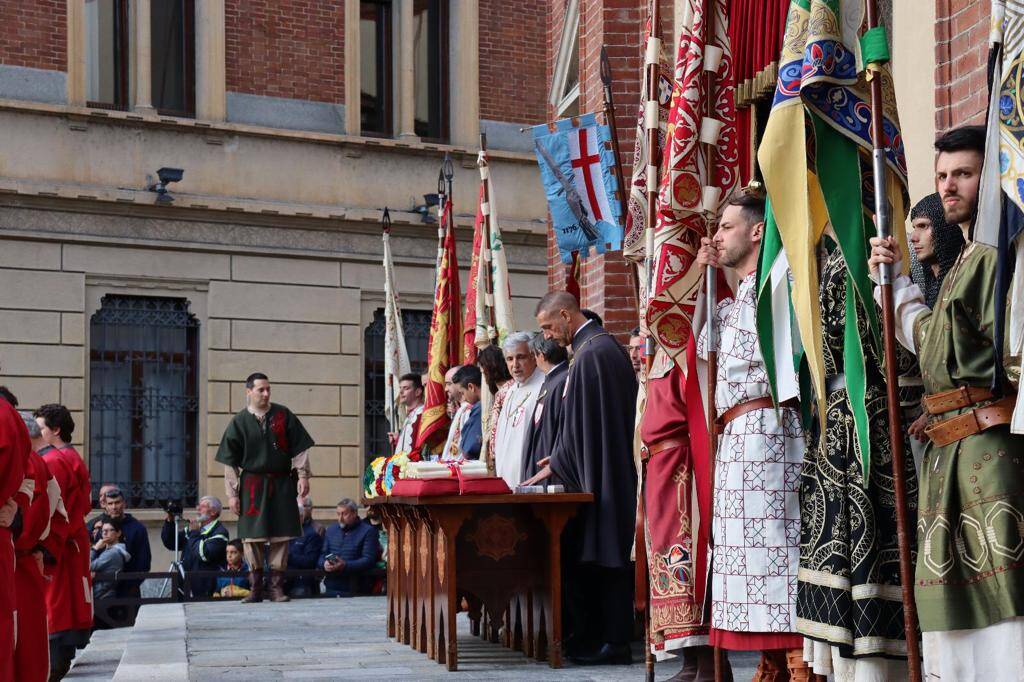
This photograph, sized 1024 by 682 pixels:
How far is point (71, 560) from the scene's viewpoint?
32.2 ft

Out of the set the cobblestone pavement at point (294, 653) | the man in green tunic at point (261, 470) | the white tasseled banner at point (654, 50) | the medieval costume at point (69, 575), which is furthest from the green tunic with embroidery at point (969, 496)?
the man in green tunic at point (261, 470)

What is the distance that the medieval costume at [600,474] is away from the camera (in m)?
8.43

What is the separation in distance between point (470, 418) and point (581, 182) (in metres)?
2.07

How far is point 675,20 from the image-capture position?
39.1 feet

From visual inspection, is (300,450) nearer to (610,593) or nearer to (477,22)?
(610,593)

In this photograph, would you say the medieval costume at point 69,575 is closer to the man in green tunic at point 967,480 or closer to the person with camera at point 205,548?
the person with camera at point 205,548

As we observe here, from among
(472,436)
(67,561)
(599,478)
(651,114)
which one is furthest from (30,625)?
(651,114)

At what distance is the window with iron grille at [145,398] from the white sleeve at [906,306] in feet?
50.5

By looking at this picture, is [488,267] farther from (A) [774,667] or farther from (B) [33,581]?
(A) [774,667]

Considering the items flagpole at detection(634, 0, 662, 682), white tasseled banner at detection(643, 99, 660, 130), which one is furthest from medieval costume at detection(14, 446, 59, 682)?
white tasseled banner at detection(643, 99, 660, 130)

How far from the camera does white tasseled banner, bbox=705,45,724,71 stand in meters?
6.82

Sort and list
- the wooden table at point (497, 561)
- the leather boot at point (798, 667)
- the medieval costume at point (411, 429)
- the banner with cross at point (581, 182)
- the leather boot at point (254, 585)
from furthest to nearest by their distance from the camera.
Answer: the leather boot at point (254, 585) < the medieval costume at point (411, 429) < the banner with cross at point (581, 182) < the wooden table at point (497, 561) < the leather boot at point (798, 667)

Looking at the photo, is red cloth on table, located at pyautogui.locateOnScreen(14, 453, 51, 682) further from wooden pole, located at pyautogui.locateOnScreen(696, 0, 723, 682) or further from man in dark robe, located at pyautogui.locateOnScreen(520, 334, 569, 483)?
wooden pole, located at pyautogui.locateOnScreen(696, 0, 723, 682)

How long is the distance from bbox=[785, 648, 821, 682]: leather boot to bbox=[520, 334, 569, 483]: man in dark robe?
10.0 ft
